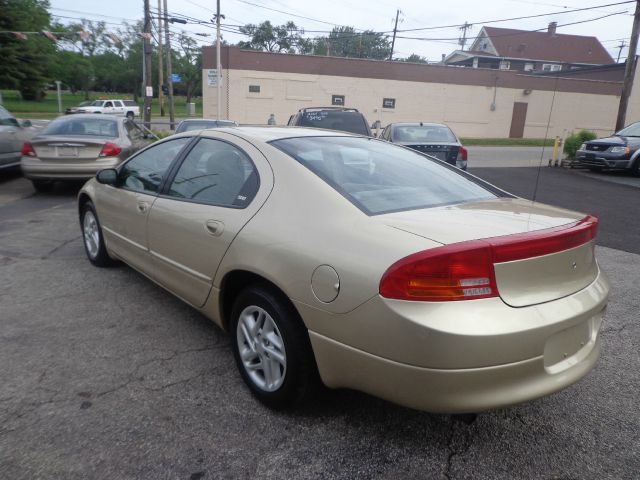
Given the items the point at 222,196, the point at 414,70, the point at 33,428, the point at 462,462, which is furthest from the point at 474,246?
the point at 414,70

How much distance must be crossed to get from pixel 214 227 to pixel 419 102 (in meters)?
34.0

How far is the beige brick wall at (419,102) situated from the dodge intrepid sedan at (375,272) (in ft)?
93.8

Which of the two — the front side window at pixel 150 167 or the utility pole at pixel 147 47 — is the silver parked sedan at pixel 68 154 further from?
the utility pole at pixel 147 47

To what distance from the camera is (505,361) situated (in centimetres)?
193

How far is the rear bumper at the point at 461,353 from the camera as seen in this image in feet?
6.18

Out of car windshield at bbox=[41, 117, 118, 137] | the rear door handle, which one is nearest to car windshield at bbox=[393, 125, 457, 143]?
car windshield at bbox=[41, 117, 118, 137]

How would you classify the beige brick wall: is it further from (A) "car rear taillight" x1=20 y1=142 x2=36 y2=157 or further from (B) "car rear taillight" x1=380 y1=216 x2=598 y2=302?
(B) "car rear taillight" x1=380 y1=216 x2=598 y2=302

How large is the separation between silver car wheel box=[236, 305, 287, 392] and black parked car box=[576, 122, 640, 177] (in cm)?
1453

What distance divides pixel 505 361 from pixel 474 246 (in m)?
0.47

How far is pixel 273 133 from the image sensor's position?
3.20m

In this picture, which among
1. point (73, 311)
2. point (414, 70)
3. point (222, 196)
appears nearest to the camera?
point (222, 196)

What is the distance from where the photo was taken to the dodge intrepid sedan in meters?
1.93

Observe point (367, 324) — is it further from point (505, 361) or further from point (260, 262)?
point (260, 262)

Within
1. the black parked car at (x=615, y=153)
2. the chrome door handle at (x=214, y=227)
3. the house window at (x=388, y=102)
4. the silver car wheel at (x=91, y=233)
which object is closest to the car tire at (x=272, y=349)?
the chrome door handle at (x=214, y=227)
